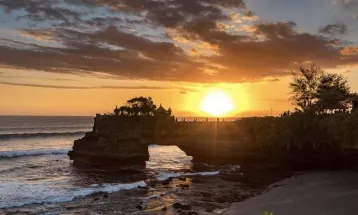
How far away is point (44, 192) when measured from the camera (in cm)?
3281

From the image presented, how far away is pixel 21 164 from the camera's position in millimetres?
54125

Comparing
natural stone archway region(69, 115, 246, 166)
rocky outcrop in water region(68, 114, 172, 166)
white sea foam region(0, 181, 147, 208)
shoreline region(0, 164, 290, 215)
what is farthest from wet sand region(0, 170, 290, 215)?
rocky outcrop in water region(68, 114, 172, 166)

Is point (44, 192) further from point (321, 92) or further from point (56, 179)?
point (321, 92)

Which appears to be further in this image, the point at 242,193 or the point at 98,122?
the point at 98,122

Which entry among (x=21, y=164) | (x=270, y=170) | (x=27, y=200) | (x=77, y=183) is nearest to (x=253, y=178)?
(x=270, y=170)

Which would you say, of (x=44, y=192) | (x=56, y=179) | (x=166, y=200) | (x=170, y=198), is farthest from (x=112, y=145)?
(x=166, y=200)

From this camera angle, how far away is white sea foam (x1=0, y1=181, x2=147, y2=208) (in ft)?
96.8

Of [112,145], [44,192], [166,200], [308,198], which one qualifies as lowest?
[44,192]

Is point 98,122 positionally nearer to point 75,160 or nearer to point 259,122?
point 75,160

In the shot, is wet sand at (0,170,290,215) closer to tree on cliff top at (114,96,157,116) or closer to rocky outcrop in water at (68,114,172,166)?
rocky outcrop in water at (68,114,172,166)

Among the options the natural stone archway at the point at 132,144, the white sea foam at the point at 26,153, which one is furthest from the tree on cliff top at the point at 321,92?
the white sea foam at the point at 26,153

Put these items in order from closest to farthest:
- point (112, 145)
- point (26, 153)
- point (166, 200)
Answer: point (166, 200)
point (112, 145)
point (26, 153)

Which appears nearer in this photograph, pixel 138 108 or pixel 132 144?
pixel 132 144

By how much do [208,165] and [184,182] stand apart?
13105mm
